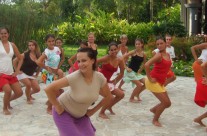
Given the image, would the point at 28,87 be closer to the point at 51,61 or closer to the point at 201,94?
the point at 51,61

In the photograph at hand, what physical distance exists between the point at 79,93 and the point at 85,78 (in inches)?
6.5

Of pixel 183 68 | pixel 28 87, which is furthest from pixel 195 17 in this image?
pixel 28 87

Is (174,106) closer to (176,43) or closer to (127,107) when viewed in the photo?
(127,107)

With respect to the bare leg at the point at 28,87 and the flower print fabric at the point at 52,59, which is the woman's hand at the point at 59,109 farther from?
the bare leg at the point at 28,87

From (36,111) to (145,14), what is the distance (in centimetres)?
2678

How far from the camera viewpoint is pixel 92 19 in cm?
2702

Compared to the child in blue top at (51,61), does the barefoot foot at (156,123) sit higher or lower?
lower

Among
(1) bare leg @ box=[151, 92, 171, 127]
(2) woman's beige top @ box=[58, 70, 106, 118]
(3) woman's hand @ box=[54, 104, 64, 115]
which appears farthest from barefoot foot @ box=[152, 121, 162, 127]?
(3) woman's hand @ box=[54, 104, 64, 115]

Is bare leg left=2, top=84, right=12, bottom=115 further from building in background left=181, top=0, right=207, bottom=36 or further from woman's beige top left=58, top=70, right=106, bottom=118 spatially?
building in background left=181, top=0, right=207, bottom=36

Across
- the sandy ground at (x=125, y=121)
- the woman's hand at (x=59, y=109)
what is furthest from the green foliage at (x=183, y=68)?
the woman's hand at (x=59, y=109)

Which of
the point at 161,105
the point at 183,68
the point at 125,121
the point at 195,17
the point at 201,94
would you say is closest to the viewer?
the point at 201,94

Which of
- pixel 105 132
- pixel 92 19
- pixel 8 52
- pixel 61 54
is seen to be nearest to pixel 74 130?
pixel 105 132

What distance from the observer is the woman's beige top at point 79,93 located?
3803 millimetres

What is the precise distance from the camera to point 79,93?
386cm
